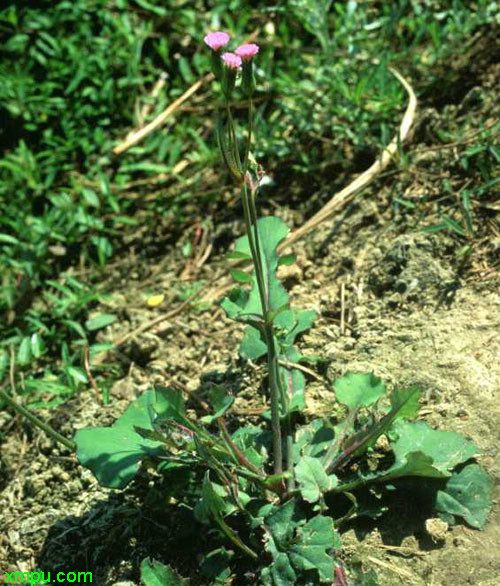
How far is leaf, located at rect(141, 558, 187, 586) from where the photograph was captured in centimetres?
196

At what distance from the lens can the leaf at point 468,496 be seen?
2.02 metres

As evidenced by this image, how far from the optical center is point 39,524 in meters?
2.34

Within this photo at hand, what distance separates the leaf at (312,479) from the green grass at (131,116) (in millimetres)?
997

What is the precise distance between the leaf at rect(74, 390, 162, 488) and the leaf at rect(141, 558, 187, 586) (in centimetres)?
23

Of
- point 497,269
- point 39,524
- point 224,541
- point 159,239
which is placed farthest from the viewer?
point 159,239

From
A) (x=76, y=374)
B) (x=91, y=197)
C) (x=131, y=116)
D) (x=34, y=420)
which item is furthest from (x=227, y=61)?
(x=131, y=116)

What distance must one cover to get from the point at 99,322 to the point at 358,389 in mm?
1199

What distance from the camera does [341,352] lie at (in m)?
2.52

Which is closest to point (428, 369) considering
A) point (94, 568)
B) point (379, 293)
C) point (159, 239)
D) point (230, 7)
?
point (379, 293)

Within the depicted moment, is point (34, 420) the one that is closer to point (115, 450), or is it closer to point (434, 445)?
point (115, 450)

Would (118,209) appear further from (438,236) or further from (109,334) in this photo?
(438,236)

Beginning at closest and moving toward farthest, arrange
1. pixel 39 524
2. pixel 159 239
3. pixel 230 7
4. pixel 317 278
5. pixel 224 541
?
pixel 224 541 → pixel 39 524 → pixel 317 278 → pixel 159 239 → pixel 230 7

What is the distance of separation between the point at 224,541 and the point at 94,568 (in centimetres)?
39

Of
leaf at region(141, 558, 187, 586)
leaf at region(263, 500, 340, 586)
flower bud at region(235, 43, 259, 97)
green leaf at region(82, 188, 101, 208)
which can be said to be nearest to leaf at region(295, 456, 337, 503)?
leaf at region(263, 500, 340, 586)
